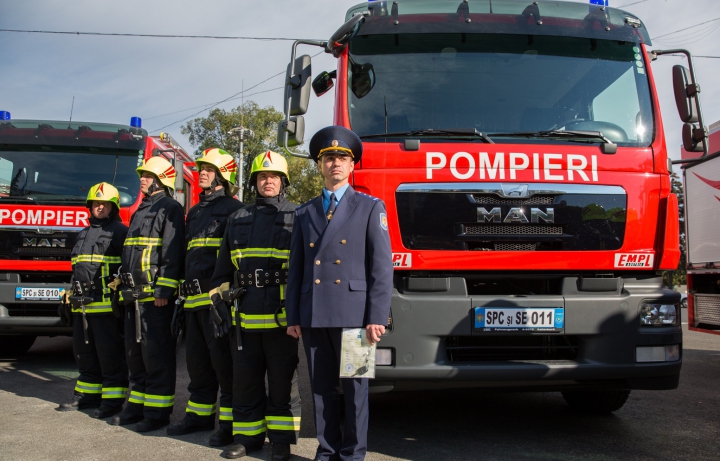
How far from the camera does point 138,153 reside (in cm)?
811

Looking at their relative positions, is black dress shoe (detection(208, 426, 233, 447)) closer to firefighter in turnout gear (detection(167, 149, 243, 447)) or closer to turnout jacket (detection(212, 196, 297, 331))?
firefighter in turnout gear (detection(167, 149, 243, 447))

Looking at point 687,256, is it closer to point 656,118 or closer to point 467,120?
point 656,118

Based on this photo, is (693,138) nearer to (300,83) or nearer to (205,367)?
(300,83)

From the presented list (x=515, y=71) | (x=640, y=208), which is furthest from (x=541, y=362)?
(x=515, y=71)

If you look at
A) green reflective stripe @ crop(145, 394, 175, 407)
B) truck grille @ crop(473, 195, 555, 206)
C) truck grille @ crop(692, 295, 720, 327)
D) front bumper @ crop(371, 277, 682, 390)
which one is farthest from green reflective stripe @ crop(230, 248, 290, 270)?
truck grille @ crop(692, 295, 720, 327)

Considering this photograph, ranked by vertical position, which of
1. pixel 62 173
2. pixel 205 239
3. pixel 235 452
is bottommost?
pixel 235 452

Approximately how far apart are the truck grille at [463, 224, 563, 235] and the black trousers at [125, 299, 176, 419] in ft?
7.75

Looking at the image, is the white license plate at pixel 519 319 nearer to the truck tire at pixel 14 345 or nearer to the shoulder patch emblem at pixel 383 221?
the shoulder patch emblem at pixel 383 221

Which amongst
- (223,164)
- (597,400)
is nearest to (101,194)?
(223,164)

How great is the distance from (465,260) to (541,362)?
79cm

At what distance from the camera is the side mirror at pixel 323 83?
5106 millimetres

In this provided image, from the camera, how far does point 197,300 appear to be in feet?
15.1

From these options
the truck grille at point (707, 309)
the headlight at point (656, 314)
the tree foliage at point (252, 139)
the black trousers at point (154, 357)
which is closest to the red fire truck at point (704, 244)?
the truck grille at point (707, 309)

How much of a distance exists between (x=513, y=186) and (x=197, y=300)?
2291 mm
